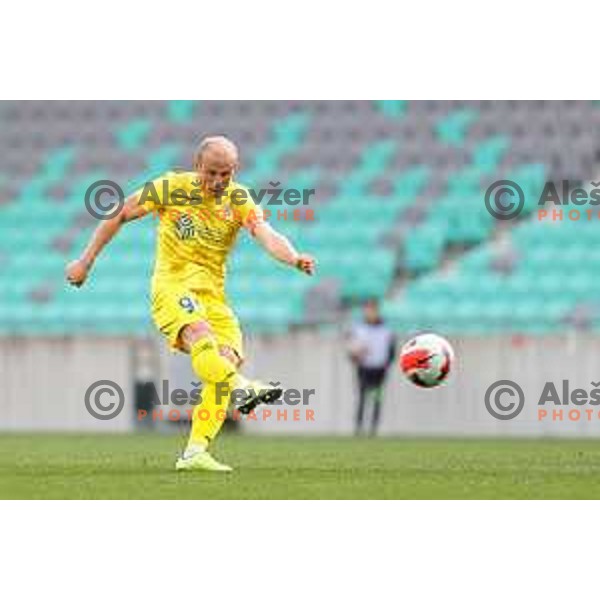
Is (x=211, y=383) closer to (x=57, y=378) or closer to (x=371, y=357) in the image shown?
(x=371, y=357)

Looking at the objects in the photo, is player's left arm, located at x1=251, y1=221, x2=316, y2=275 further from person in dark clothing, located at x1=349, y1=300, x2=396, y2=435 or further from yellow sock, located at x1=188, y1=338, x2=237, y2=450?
person in dark clothing, located at x1=349, y1=300, x2=396, y2=435

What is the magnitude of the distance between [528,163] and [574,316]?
11.4ft

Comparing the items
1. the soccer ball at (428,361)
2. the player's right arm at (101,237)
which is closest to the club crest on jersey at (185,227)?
the player's right arm at (101,237)

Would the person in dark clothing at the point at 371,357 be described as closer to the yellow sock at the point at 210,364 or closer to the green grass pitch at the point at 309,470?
the green grass pitch at the point at 309,470

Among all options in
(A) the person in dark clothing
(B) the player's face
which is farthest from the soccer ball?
(A) the person in dark clothing

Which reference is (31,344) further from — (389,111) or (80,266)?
(80,266)

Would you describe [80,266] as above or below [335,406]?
above

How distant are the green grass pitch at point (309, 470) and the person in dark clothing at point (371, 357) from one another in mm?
3493

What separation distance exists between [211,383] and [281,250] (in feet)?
2.75

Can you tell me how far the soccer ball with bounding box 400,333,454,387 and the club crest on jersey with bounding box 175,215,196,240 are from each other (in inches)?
92.9

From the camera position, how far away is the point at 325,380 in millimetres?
20781

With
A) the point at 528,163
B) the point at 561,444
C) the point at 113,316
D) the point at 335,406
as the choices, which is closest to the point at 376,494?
the point at 561,444

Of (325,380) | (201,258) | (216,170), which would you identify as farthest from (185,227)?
(325,380)

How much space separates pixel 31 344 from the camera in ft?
69.8
